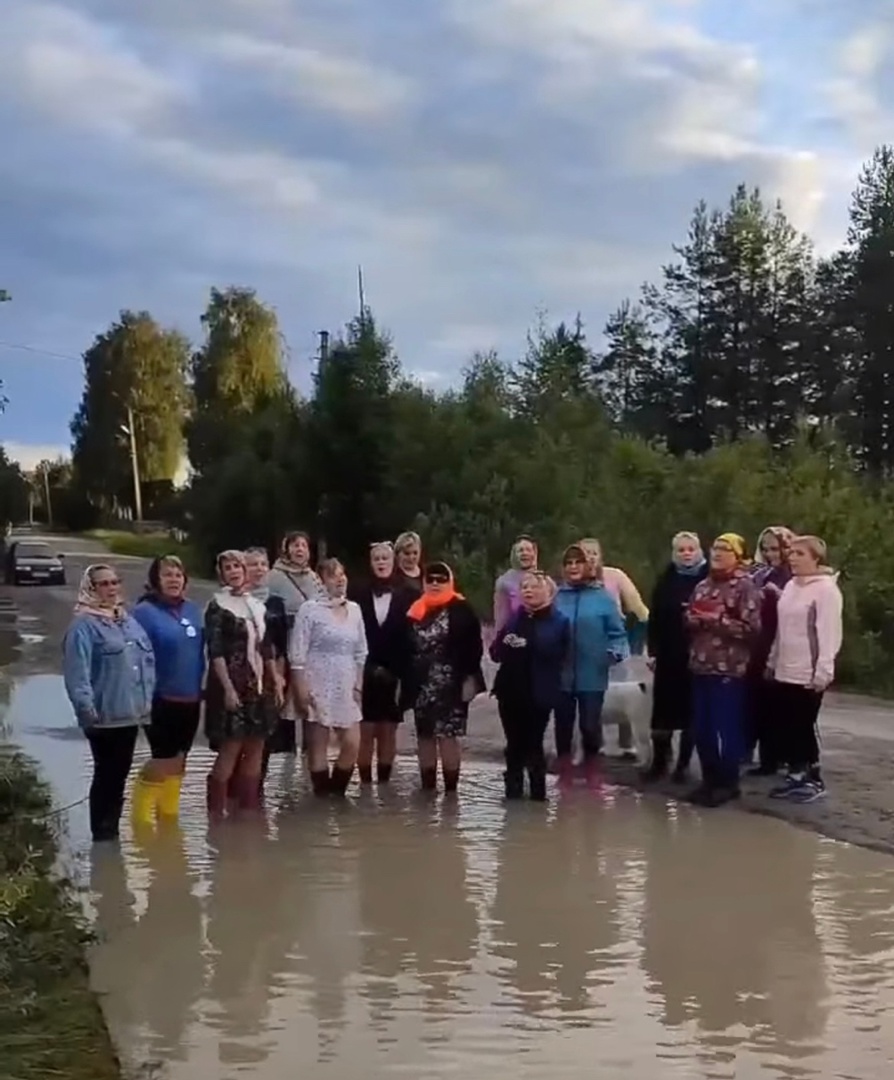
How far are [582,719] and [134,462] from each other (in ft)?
292

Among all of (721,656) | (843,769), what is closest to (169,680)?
(721,656)

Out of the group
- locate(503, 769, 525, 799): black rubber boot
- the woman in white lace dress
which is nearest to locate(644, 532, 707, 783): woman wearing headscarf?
locate(503, 769, 525, 799): black rubber boot

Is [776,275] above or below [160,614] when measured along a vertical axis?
above

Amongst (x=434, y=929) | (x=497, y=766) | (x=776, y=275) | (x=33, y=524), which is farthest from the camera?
(x=33, y=524)

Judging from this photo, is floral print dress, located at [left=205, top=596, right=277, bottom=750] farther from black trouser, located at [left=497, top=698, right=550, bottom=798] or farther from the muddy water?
black trouser, located at [left=497, top=698, right=550, bottom=798]

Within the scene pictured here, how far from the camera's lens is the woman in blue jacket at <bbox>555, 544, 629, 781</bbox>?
11297 mm

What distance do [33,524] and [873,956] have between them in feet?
374

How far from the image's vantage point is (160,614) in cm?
1000

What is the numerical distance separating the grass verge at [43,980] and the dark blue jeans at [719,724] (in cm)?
420

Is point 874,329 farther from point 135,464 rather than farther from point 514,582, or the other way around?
point 135,464

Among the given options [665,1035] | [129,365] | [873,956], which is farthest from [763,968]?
[129,365]

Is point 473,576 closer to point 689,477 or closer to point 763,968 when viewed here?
point 689,477

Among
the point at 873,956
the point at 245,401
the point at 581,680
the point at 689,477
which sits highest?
the point at 245,401

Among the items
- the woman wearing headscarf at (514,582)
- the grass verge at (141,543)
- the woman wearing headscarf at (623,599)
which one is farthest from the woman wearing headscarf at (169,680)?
the grass verge at (141,543)
